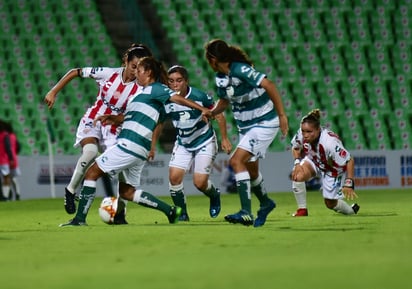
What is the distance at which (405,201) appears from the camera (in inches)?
707

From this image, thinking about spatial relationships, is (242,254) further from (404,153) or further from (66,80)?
(404,153)

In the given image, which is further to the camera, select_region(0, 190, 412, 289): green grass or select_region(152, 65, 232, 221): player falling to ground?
select_region(152, 65, 232, 221): player falling to ground

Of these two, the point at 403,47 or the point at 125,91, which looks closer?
the point at 125,91

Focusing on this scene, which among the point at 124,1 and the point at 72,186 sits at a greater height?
the point at 124,1

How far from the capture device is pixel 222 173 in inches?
941

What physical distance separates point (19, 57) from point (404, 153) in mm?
10038

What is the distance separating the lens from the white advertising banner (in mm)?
23312

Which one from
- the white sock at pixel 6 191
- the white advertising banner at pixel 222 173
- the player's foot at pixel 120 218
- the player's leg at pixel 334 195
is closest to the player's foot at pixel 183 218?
the player's foot at pixel 120 218

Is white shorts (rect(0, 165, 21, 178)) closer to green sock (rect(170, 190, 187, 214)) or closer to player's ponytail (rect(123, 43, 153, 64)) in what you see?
green sock (rect(170, 190, 187, 214))

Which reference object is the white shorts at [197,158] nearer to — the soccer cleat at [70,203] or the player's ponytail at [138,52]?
the soccer cleat at [70,203]

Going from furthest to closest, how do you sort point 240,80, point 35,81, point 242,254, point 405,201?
A: point 35,81
point 405,201
point 240,80
point 242,254

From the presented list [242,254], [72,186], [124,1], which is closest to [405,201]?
[72,186]

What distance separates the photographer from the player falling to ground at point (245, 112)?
11.0 m

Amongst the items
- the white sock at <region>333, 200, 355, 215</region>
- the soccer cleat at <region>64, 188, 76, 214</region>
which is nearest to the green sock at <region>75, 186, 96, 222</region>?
the soccer cleat at <region>64, 188, 76, 214</region>
